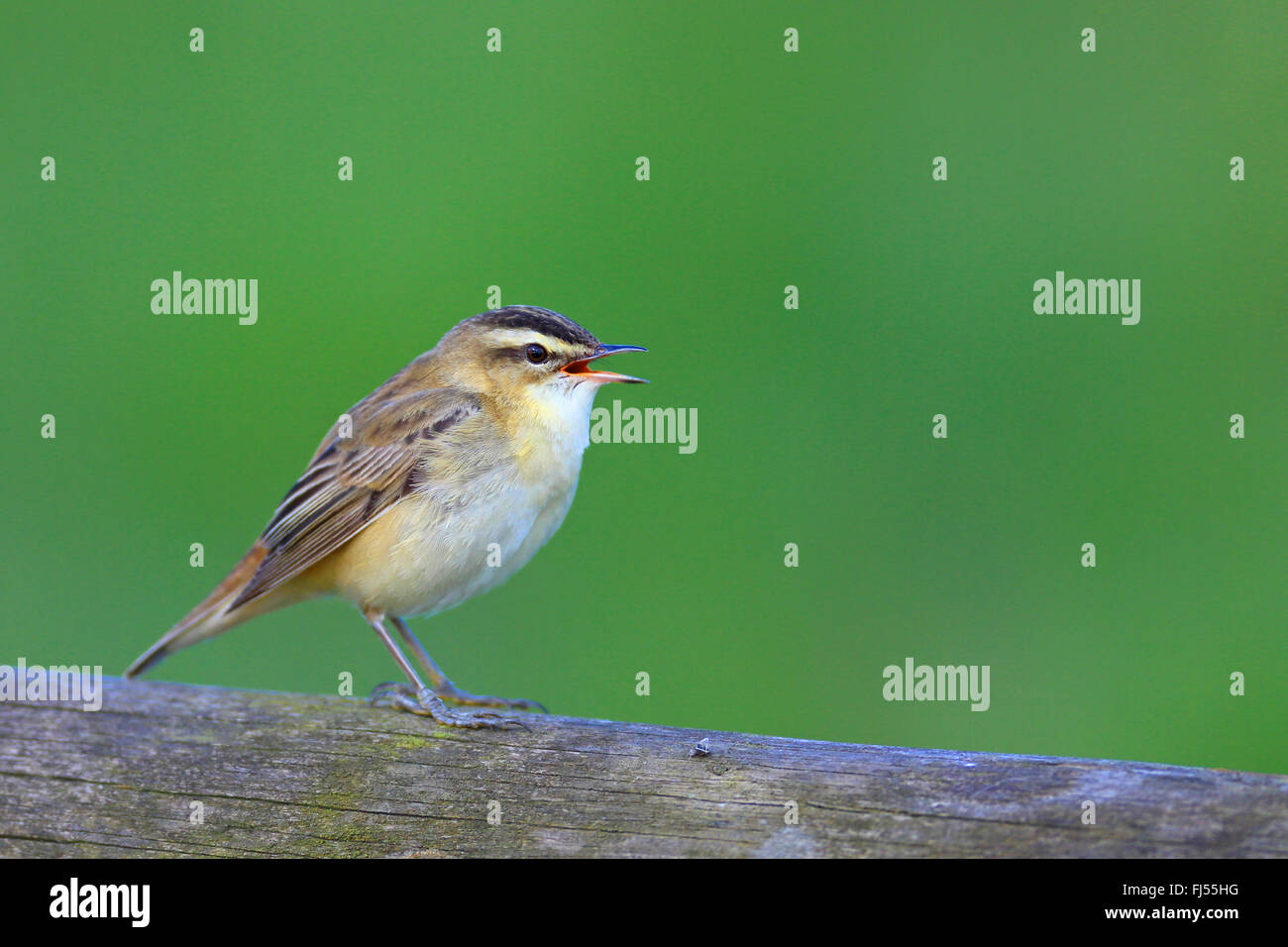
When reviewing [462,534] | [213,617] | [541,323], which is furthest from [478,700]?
[541,323]

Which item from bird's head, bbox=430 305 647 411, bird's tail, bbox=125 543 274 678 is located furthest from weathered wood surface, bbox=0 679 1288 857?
bird's head, bbox=430 305 647 411

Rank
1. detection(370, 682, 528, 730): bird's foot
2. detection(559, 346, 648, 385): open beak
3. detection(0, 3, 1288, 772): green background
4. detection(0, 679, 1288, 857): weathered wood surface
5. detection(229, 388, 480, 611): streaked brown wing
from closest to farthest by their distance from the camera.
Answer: detection(0, 679, 1288, 857): weathered wood surface → detection(370, 682, 528, 730): bird's foot → detection(229, 388, 480, 611): streaked brown wing → detection(559, 346, 648, 385): open beak → detection(0, 3, 1288, 772): green background

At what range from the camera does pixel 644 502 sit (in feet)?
28.4

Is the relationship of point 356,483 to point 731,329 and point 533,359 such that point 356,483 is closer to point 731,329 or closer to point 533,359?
point 533,359

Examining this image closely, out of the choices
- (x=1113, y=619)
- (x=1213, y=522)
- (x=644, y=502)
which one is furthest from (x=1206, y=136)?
(x=644, y=502)

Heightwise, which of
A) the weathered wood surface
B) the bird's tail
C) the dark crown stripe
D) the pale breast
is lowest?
the weathered wood surface

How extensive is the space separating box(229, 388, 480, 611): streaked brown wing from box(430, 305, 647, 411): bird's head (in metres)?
0.18

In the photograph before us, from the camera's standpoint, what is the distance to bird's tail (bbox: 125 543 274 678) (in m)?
5.92

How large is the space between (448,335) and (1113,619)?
13.7ft

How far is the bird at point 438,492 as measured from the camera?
5965 mm

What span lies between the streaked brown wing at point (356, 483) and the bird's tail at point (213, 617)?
0.38 feet

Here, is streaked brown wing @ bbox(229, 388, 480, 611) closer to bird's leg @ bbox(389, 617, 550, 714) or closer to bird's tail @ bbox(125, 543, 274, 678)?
bird's tail @ bbox(125, 543, 274, 678)

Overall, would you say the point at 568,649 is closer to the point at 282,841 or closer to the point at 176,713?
the point at 176,713

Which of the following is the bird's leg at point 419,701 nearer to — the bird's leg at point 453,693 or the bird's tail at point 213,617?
the bird's leg at point 453,693
